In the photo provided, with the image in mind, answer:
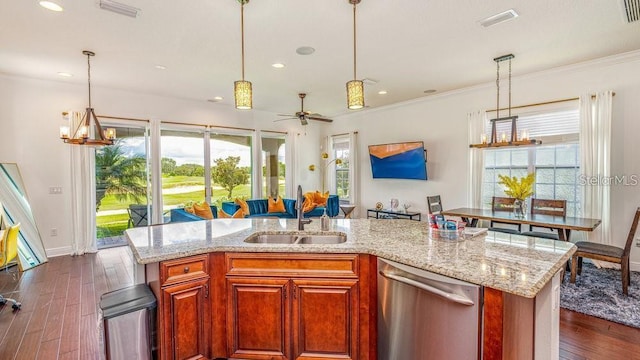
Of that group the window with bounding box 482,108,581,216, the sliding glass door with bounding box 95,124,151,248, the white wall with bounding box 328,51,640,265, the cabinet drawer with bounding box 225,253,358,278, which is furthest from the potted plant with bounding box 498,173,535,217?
the sliding glass door with bounding box 95,124,151,248

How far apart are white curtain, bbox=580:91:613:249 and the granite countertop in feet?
9.46

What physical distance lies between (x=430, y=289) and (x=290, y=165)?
21.3 feet

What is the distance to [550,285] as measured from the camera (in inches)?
62.9

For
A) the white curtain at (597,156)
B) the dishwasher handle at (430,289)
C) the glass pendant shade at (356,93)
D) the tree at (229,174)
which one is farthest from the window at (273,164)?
the dishwasher handle at (430,289)

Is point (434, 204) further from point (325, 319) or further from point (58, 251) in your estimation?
point (58, 251)

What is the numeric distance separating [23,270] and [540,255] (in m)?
6.03

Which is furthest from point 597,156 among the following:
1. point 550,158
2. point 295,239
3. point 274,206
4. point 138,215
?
point 138,215

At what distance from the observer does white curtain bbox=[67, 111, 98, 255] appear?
523 cm

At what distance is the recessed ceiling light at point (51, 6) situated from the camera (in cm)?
271

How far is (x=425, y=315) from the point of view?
5.66 feet

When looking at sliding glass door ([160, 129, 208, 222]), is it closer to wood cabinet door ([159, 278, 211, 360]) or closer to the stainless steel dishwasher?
wood cabinet door ([159, 278, 211, 360])

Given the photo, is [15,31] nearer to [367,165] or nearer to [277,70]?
[277,70]

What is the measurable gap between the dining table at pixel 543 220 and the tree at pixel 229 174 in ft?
15.3

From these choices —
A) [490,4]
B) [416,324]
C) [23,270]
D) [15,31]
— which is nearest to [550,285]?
[416,324]
